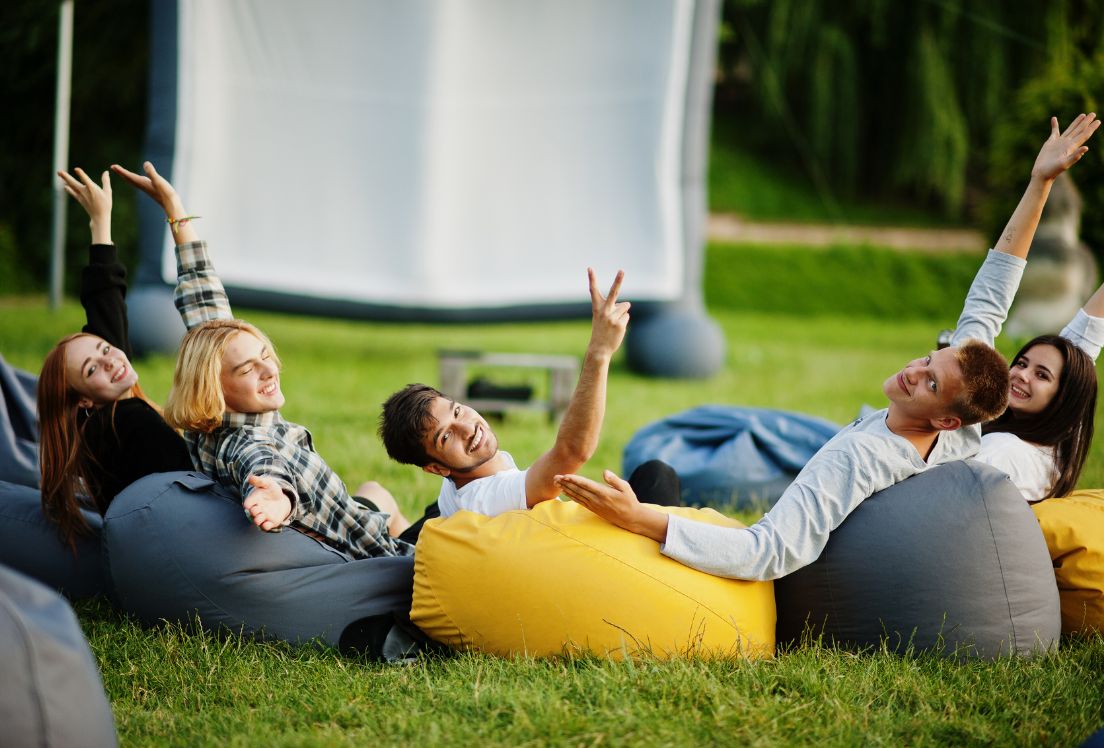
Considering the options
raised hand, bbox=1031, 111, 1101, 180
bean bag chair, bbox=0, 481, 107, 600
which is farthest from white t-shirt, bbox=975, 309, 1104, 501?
bean bag chair, bbox=0, 481, 107, 600

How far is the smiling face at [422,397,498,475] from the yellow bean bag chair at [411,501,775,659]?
237 mm

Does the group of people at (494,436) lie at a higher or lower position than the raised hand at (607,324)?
lower

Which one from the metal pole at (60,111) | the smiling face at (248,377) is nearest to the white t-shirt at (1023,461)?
the smiling face at (248,377)

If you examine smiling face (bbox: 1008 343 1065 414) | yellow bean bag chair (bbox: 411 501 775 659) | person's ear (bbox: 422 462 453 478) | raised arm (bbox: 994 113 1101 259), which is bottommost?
yellow bean bag chair (bbox: 411 501 775 659)

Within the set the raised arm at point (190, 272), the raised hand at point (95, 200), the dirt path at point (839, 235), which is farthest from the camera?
the dirt path at point (839, 235)

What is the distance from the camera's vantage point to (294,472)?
10.1ft

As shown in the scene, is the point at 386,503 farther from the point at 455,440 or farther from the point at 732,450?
the point at 732,450

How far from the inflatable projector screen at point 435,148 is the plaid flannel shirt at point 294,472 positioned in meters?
4.97

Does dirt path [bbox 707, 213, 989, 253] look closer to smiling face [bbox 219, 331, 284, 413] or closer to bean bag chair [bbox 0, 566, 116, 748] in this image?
smiling face [bbox 219, 331, 284, 413]

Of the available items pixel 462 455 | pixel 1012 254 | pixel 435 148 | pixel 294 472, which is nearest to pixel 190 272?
pixel 294 472

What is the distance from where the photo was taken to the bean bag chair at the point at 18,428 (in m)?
4.09

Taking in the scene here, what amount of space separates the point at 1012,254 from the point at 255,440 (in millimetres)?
2364

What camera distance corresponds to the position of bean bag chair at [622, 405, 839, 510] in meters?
4.84

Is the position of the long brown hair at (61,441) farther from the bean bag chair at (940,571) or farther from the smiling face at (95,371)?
the bean bag chair at (940,571)
